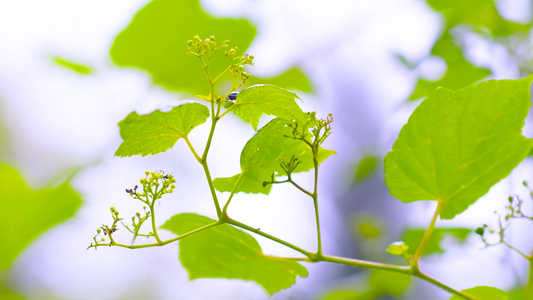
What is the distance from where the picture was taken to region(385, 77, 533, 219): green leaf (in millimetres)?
258

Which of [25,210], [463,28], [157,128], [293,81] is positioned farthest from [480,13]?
[25,210]

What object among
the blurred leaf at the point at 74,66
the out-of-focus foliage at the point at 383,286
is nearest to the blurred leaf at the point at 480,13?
the out-of-focus foliage at the point at 383,286

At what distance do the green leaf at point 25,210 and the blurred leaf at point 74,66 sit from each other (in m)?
0.20

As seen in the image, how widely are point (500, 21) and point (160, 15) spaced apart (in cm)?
54

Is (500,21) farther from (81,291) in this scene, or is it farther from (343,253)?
(81,291)

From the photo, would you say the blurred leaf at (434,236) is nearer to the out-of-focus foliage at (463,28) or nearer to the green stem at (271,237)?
the out-of-focus foliage at (463,28)

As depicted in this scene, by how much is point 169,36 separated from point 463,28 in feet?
1.59

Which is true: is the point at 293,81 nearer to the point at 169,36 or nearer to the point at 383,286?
the point at 169,36

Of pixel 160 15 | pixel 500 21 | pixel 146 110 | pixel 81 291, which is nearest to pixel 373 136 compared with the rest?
pixel 500 21

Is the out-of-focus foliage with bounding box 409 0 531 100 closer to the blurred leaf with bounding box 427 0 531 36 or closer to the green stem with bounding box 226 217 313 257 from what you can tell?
the blurred leaf with bounding box 427 0 531 36

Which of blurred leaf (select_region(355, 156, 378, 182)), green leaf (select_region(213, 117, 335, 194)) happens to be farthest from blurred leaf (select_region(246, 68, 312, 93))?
green leaf (select_region(213, 117, 335, 194))

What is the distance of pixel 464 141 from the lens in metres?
0.27

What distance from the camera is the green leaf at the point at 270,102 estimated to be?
289 mm

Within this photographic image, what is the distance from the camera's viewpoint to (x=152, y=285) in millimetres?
878
